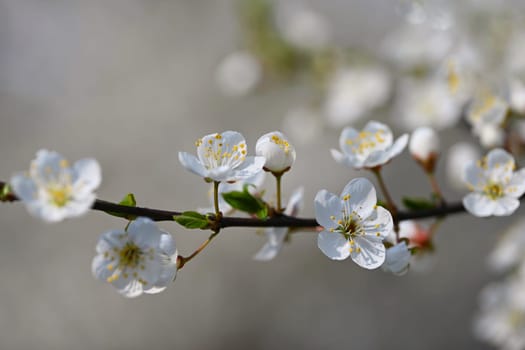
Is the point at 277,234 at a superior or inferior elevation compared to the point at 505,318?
superior

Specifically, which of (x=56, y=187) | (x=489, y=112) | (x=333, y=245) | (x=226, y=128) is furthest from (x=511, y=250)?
(x=226, y=128)

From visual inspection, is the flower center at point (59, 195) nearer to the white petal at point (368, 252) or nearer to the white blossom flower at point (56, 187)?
the white blossom flower at point (56, 187)

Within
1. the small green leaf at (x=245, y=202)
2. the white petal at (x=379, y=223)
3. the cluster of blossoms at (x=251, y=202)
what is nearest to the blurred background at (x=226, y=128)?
the cluster of blossoms at (x=251, y=202)

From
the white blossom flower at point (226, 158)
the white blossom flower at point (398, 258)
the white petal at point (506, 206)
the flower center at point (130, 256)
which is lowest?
the white petal at point (506, 206)

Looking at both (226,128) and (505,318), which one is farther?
(226,128)

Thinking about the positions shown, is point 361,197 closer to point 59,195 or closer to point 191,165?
point 191,165

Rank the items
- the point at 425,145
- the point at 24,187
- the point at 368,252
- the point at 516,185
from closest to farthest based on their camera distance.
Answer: the point at 24,187, the point at 368,252, the point at 516,185, the point at 425,145

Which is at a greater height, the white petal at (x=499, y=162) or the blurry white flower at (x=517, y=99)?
the blurry white flower at (x=517, y=99)

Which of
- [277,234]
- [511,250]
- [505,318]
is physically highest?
[277,234]
